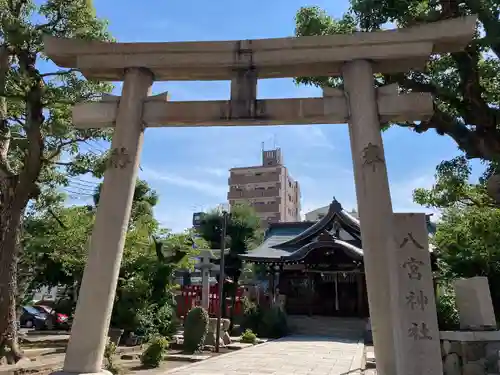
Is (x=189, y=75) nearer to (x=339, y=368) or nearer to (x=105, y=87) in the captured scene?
(x=105, y=87)

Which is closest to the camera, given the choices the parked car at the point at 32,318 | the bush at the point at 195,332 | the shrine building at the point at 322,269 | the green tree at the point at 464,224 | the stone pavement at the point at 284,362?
the green tree at the point at 464,224

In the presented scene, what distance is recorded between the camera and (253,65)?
24.3 feet

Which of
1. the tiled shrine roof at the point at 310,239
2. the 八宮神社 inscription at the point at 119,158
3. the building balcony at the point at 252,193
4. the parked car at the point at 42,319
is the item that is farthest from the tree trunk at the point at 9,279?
the building balcony at the point at 252,193

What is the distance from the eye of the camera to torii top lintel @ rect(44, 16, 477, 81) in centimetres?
709

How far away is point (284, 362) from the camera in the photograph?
39.6ft

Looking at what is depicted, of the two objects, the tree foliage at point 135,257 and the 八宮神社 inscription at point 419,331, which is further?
the tree foliage at point 135,257

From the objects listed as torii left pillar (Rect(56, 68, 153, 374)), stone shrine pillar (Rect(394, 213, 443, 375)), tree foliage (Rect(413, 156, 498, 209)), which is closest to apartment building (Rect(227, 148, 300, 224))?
tree foliage (Rect(413, 156, 498, 209))

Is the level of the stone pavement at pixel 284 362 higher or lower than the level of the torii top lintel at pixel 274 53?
lower

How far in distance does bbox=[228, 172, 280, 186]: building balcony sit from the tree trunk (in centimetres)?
6214

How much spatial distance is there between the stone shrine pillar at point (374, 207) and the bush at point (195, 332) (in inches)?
323

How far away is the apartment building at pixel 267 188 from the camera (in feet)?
229

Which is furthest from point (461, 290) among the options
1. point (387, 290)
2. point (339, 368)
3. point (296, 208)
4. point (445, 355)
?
point (296, 208)

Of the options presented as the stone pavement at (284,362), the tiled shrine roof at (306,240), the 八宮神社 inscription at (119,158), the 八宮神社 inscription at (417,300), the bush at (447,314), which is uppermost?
the tiled shrine roof at (306,240)

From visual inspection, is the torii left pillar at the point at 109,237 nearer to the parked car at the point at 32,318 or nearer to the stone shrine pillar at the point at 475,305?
the stone shrine pillar at the point at 475,305
